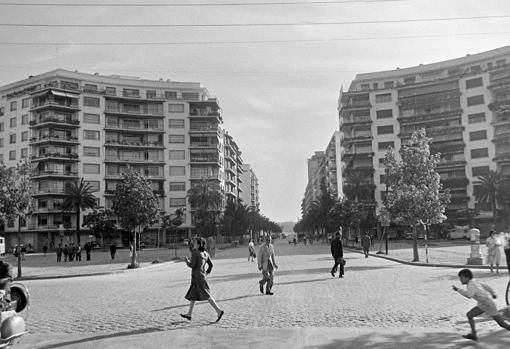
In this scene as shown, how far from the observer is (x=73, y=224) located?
84.8 m

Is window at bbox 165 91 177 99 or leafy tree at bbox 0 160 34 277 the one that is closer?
leafy tree at bbox 0 160 34 277

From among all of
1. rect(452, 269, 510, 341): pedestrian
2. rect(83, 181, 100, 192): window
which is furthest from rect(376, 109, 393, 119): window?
rect(452, 269, 510, 341): pedestrian

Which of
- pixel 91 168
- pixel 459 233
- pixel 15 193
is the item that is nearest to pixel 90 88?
pixel 91 168

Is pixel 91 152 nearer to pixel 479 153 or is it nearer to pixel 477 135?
pixel 477 135

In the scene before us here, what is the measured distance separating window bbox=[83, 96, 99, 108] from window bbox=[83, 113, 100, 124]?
170cm

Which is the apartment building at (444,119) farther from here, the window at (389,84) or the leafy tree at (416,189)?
the leafy tree at (416,189)

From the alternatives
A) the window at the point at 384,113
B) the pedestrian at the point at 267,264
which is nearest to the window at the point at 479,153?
the window at the point at 384,113

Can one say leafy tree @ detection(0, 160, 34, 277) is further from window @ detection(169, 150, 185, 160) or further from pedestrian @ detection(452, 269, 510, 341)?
window @ detection(169, 150, 185, 160)

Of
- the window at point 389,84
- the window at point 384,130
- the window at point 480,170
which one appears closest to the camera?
the window at point 480,170

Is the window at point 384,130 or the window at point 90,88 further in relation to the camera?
the window at point 384,130

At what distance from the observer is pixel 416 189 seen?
2673 cm

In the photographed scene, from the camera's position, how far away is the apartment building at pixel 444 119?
80.6 metres

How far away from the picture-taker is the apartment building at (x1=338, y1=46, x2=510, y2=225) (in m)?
80.6

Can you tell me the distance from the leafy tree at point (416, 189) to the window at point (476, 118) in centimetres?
6037
